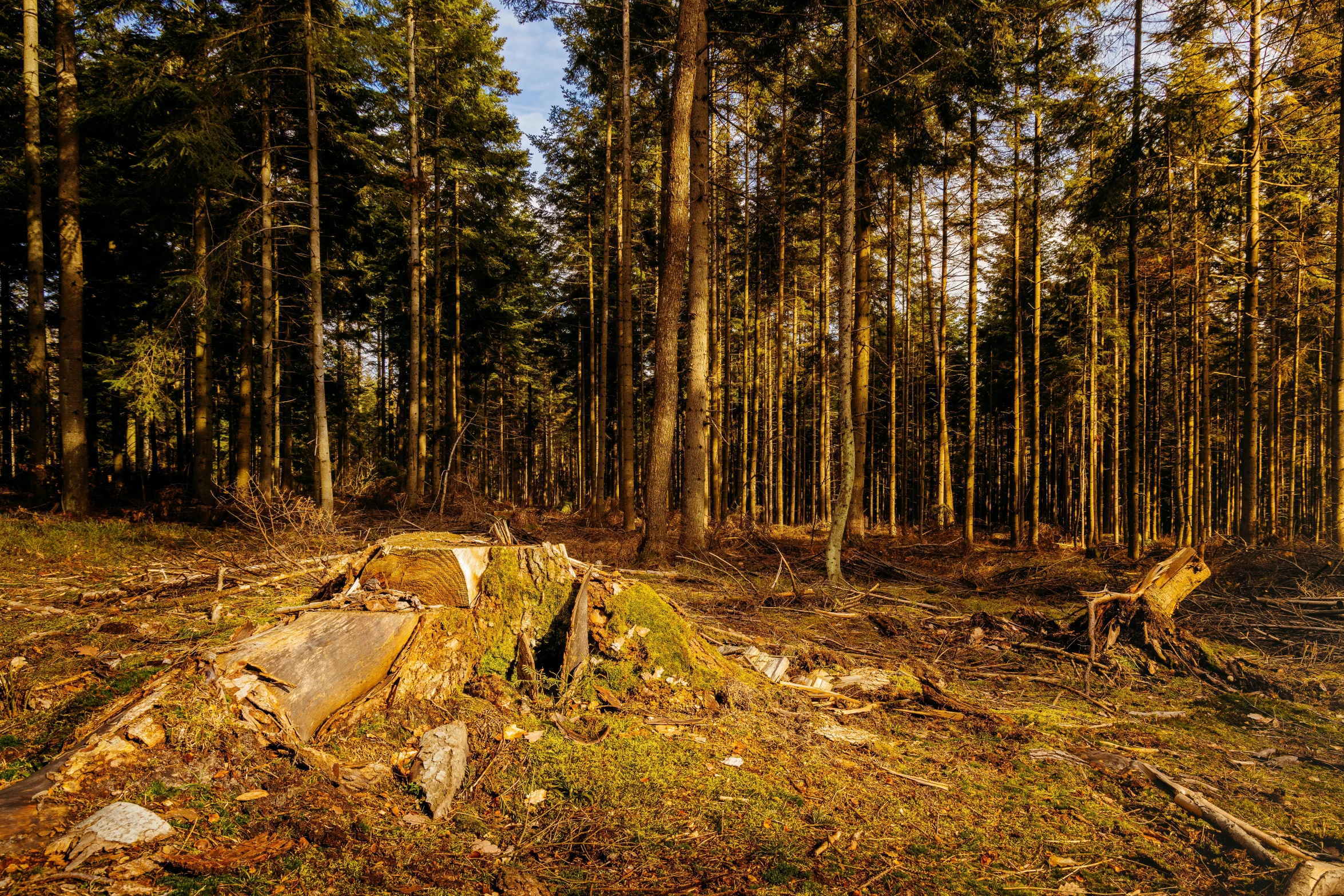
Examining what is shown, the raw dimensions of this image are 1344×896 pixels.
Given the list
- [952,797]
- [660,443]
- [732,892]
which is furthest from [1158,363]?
[732,892]

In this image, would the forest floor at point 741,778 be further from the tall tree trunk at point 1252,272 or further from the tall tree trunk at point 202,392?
the tall tree trunk at point 202,392

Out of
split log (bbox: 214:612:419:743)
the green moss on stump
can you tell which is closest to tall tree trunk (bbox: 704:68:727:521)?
the green moss on stump

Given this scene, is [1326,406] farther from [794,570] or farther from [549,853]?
[549,853]

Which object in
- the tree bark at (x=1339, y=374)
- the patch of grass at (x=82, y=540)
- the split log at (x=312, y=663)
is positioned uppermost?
the tree bark at (x=1339, y=374)

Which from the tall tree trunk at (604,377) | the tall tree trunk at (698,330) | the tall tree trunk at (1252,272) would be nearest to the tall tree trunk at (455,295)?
the tall tree trunk at (604,377)

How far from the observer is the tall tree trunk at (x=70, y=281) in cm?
1112

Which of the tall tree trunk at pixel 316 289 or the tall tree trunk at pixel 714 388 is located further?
the tall tree trunk at pixel 714 388

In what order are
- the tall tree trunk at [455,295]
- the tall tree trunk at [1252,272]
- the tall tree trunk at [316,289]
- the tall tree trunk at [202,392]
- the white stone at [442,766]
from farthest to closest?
1. the tall tree trunk at [455,295]
2. the tall tree trunk at [202,392]
3. the tall tree trunk at [316,289]
4. the tall tree trunk at [1252,272]
5. the white stone at [442,766]

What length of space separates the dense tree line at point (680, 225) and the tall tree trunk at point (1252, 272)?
0.11 meters

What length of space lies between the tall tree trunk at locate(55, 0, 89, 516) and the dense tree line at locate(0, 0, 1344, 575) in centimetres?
6

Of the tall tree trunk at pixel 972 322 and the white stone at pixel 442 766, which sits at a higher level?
the tall tree trunk at pixel 972 322

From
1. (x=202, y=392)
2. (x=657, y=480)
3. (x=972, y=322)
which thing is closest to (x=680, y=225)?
(x=657, y=480)

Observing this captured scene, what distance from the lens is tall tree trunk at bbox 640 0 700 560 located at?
32.8ft

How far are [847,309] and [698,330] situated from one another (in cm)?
256
